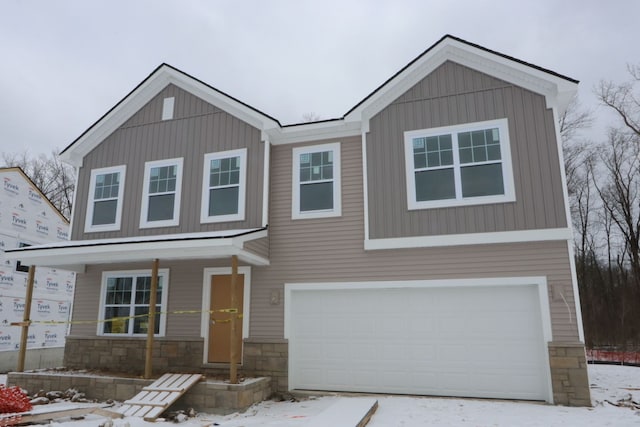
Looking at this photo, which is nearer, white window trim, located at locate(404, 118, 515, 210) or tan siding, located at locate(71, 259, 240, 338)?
white window trim, located at locate(404, 118, 515, 210)

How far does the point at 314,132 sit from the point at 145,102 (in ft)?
16.0

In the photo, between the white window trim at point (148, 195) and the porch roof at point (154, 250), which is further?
the white window trim at point (148, 195)

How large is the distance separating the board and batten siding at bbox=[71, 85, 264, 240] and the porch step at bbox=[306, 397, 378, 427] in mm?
4249

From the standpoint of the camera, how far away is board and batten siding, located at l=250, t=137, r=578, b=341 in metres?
7.85

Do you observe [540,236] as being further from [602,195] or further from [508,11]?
[602,195]

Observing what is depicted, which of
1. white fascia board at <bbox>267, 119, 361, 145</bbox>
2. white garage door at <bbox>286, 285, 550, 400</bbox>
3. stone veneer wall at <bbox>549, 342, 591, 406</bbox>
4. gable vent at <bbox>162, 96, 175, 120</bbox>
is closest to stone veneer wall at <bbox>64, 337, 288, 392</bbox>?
white garage door at <bbox>286, 285, 550, 400</bbox>

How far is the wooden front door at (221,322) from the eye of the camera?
932 cm

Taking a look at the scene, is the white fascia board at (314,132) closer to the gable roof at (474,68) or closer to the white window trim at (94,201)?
the gable roof at (474,68)

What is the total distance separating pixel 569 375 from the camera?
7.27 m

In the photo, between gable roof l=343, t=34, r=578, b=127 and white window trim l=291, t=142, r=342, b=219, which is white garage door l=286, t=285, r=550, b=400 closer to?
white window trim l=291, t=142, r=342, b=219

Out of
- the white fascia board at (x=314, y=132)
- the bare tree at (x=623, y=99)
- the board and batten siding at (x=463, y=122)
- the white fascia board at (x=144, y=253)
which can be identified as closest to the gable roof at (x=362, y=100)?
the white fascia board at (x=314, y=132)

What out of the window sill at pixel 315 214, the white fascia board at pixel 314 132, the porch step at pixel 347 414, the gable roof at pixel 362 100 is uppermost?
the gable roof at pixel 362 100

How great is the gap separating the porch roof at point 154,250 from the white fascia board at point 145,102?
3.09 m

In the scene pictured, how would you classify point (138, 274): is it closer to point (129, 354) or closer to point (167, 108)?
point (129, 354)
